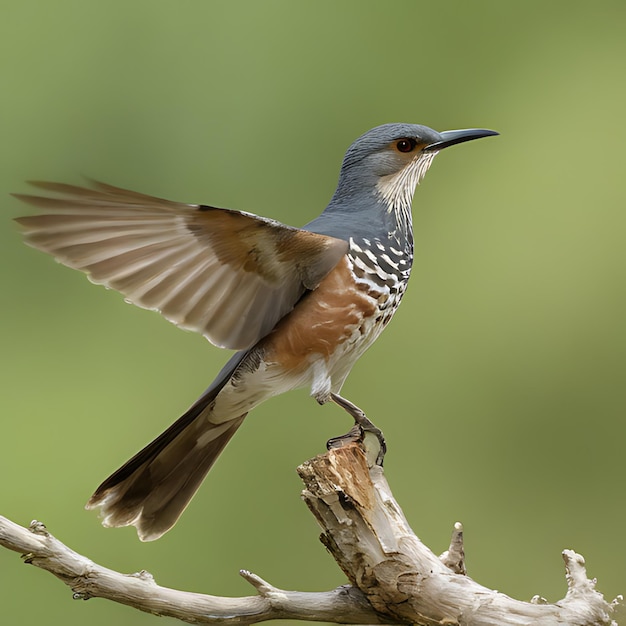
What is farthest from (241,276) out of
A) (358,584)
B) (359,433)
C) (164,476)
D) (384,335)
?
(384,335)

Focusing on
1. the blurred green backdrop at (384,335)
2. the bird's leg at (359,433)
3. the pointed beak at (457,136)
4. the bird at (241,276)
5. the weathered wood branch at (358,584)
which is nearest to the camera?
the weathered wood branch at (358,584)

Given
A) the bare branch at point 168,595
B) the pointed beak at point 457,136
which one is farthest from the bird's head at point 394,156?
the bare branch at point 168,595

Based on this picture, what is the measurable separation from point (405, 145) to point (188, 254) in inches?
27.2

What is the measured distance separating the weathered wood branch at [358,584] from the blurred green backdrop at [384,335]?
152cm

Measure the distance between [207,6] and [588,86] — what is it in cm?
171

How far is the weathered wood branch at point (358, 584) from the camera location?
63.6 inches

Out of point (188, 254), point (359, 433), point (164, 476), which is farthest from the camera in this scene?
point (164, 476)

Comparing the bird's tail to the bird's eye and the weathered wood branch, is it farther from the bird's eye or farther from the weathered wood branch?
the bird's eye

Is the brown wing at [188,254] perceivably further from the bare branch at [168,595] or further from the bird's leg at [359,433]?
the bare branch at [168,595]

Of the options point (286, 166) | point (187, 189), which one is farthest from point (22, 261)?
point (286, 166)

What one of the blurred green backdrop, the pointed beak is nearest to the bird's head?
the pointed beak

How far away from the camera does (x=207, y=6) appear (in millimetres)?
4098

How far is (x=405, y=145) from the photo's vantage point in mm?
2285

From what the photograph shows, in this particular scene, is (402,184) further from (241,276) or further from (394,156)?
(241,276)
